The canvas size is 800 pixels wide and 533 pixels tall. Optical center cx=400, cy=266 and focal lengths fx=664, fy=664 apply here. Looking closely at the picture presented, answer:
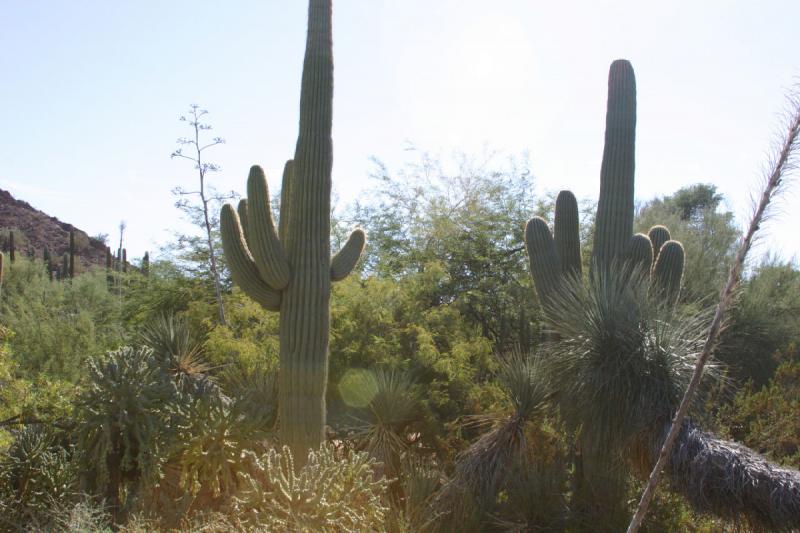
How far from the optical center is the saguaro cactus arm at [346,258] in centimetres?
783

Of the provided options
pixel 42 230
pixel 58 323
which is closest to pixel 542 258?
pixel 58 323

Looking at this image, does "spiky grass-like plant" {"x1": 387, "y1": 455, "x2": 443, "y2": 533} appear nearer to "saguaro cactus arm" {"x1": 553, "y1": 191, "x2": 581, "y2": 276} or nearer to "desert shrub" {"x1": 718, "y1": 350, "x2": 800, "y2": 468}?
"saguaro cactus arm" {"x1": 553, "y1": 191, "x2": 581, "y2": 276}

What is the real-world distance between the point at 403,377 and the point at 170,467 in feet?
9.89

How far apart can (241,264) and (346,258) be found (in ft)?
4.19

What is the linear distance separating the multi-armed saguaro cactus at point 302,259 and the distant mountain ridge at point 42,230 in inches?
1378

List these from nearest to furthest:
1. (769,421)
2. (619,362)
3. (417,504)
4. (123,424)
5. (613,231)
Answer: (619,362) → (417,504) → (123,424) → (613,231) → (769,421)

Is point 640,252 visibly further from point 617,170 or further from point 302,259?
point 302,259

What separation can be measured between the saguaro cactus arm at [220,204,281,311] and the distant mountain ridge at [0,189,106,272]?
34.9m

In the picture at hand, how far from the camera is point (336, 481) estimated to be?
16.4ft

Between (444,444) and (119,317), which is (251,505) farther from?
(119,317)

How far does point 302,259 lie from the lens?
7422mm

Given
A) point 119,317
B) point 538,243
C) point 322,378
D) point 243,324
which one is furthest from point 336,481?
point 119,317

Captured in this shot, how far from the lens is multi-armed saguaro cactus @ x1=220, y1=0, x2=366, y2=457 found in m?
7.23

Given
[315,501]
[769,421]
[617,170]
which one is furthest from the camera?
[769,421]
